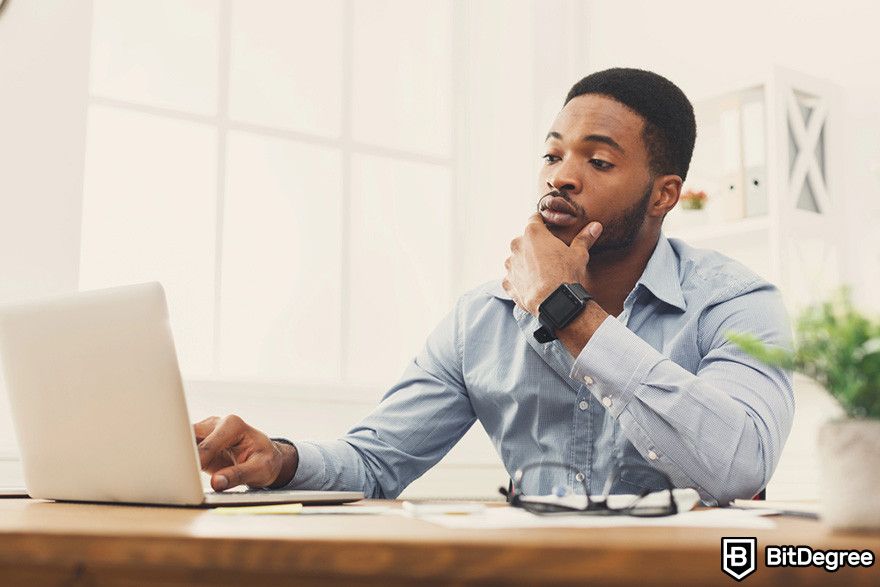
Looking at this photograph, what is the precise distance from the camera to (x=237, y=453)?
4.50 feet

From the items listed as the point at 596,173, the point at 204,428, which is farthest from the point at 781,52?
the point at 204,428

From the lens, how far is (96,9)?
7.87ft

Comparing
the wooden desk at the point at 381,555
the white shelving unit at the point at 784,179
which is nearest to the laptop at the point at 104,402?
the wooden desk at the point at 381,555

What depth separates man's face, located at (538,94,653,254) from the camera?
5.63 ft

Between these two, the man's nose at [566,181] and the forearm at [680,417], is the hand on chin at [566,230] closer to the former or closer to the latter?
the man's nose at [566,181]

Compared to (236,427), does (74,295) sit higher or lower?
higher

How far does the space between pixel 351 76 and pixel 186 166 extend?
0.58 metres

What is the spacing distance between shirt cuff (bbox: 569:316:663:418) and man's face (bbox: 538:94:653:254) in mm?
457

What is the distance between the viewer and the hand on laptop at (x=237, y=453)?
1323mm

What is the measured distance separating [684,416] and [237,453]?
0.61 metres

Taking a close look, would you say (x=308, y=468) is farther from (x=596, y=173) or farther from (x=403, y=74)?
(x=403, y=74)

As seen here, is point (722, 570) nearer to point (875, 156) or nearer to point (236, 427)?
point (236, 427)

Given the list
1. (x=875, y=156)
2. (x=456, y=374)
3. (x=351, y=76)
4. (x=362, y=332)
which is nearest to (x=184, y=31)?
(x=351, y=76)

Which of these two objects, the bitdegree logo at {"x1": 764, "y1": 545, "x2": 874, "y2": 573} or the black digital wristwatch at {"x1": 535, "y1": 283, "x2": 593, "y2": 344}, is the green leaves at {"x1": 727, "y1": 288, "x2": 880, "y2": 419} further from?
the black digital wristwatch at {"x1": 535, "y1": 283, "x2": 593, "y2": 344}
